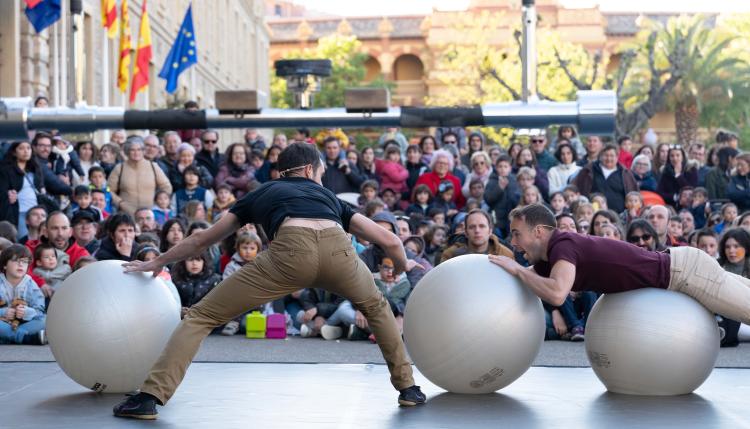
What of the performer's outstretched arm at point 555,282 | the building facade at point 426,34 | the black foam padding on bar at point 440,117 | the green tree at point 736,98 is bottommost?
the performer's outstretched arm at point 555,282

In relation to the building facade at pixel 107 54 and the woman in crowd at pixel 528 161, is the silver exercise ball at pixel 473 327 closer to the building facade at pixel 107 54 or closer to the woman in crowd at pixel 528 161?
the building facade at pixel 107 54

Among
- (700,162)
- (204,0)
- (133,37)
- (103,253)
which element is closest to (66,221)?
(103,253)

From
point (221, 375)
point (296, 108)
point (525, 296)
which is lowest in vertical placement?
point (221, 375)

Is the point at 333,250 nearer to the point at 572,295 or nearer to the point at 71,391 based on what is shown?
the point at 71,391

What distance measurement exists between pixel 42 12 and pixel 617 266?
1566 cm

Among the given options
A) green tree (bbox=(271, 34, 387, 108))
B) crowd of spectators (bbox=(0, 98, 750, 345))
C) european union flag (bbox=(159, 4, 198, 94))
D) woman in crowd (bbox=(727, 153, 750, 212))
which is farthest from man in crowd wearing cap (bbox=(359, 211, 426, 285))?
green tree (bbox=(271, 34, 387, 108))

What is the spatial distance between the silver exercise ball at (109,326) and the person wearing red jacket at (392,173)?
32.2ft

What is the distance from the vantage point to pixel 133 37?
3356 centimetres

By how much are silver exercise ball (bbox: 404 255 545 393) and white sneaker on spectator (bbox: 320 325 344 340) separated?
5.20 meters

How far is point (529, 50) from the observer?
838 cm

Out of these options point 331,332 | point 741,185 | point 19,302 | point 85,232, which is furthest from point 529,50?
point 741,185

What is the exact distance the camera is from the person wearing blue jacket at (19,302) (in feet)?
42.7

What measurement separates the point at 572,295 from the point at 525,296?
5251 millimetres

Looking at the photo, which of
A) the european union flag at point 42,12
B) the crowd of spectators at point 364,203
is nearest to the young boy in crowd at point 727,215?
the crowd of spectators at point 364,203
